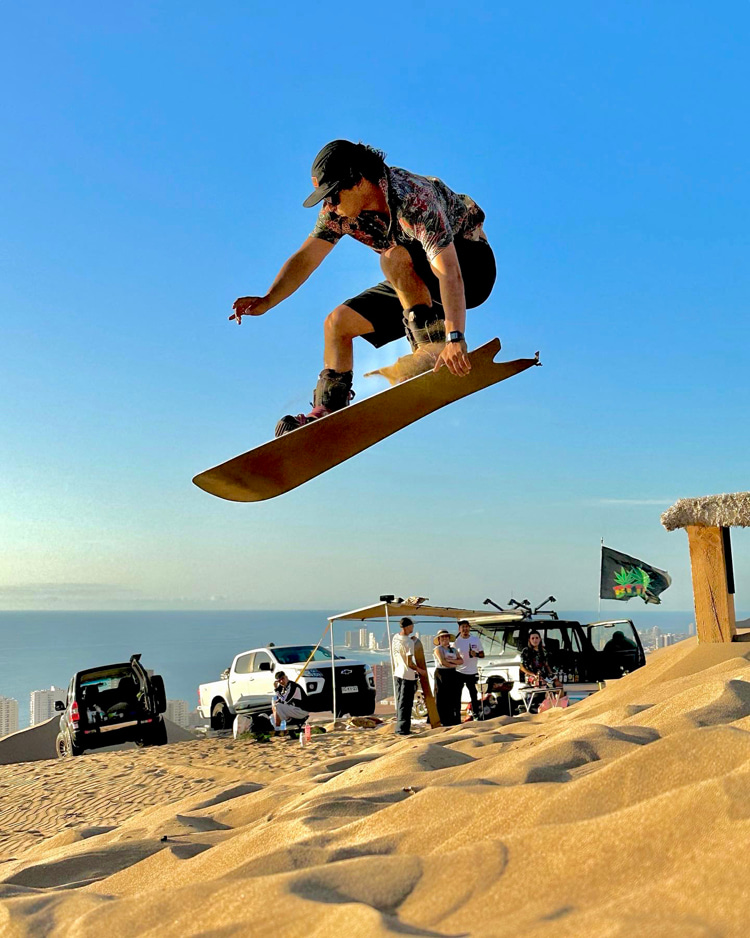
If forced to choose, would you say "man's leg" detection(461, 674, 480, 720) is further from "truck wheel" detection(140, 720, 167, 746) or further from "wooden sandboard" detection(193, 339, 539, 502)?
"wooden sandboard" detection(193, 339, 539, 502)

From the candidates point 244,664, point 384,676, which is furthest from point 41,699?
point 244,664

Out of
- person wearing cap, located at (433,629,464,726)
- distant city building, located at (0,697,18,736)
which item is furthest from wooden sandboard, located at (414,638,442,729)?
distant city building, located at (0,697,18,736)

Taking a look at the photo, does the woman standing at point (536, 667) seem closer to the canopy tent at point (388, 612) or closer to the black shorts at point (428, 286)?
the canopy tent at point (388, 612)

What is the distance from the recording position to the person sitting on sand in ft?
41.1

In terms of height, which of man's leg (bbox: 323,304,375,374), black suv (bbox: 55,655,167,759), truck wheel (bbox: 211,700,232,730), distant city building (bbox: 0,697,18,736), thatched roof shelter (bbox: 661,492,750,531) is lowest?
distant city building (bbox: 0,697,18,736)

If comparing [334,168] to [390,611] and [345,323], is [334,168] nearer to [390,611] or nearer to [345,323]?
[345,323]

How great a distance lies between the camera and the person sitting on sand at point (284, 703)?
41.1 feet

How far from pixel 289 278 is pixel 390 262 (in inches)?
23.2

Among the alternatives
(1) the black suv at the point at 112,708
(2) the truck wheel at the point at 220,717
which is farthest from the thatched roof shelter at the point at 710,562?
(2) the truck wheel at the point at 220,717

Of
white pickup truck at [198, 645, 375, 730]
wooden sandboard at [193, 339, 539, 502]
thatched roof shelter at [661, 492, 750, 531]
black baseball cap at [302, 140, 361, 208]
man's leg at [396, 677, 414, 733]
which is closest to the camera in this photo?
black baseball cap at [302, 140, 361, 208]

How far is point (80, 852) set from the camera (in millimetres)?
3355

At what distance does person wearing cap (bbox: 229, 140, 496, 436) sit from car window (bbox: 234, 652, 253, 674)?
11792 millimetres

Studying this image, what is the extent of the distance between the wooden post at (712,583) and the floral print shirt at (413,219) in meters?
4.21

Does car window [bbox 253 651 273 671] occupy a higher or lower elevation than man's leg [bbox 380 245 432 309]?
lower
